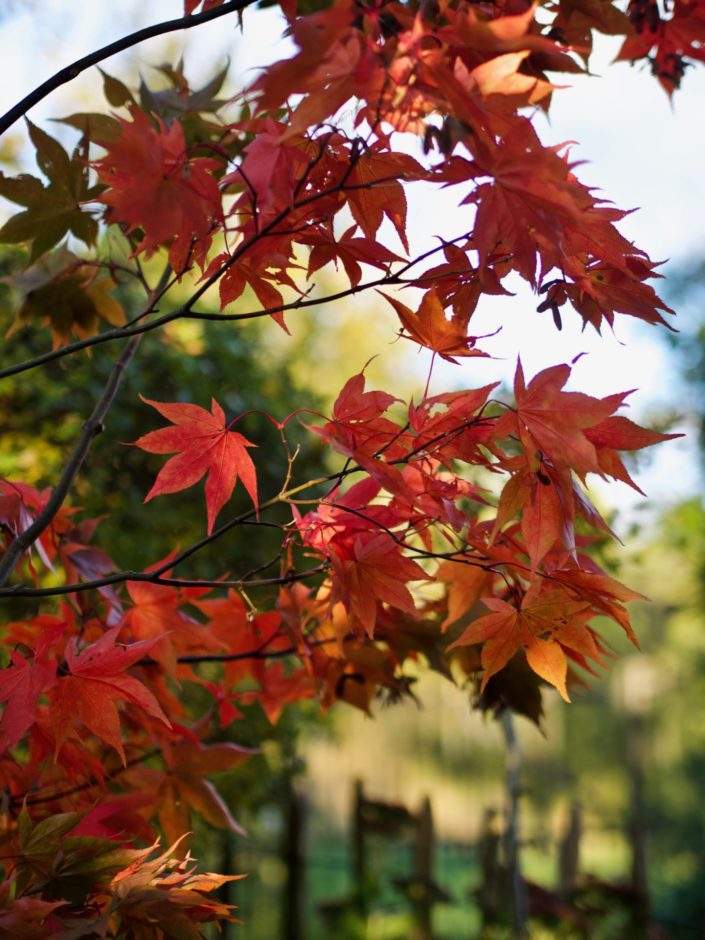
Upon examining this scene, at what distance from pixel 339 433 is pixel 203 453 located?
0.56ft

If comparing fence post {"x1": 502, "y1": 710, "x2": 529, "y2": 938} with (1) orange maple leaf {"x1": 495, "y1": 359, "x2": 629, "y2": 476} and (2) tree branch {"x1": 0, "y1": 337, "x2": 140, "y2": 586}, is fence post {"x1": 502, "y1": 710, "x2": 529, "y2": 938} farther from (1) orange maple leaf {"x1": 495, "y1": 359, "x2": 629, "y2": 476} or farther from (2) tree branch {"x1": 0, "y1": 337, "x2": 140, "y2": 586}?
(1) orange maple leaf {"x1": 495, "y1": 359, "x2": 629, "y2": 476}

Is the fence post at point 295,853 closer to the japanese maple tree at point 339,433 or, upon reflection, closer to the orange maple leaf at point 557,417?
the japanese maple tree at point 339,433

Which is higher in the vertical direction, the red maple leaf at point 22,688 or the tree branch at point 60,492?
the tree branch at point 60,492

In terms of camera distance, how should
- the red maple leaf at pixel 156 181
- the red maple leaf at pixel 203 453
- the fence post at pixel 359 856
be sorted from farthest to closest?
the fence post at pixel 359 856 < the red maple leaf at pixel 203 453 < the red maple leaf at pixel 156 181

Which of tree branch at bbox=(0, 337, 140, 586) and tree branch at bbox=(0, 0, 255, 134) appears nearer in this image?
tree branch at bbox=(0, 0, 255, 134)

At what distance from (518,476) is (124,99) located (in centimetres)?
85

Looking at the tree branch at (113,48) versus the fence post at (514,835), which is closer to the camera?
the tree branch at (113,48)

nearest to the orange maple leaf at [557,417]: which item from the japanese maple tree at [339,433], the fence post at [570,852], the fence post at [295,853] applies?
the japanese maple tree at [339,433]

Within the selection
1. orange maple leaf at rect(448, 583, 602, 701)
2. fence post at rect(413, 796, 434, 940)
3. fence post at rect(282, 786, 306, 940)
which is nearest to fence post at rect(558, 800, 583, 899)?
fence post at rect(413, 796, 434, 940)

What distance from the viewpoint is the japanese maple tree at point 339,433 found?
0.74m

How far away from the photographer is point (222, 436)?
1016 mm

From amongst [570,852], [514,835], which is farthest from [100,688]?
[570,852]

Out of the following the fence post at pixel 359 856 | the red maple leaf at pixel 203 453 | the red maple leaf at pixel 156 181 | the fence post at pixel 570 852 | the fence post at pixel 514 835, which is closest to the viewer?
the red maple leaf at pixel 156 181

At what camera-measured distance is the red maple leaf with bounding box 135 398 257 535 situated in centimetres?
98
